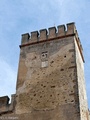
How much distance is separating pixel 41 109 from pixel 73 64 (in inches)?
96.1

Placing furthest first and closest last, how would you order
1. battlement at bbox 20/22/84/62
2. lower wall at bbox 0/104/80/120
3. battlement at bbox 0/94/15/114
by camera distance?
1. battlement at bbox 20/22/84/62
2. battlement at bbox 0/94/15/114
3. lower wall at bbox 0/104/80/120

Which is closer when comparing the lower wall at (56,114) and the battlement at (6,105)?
the lower wall at (56,114)

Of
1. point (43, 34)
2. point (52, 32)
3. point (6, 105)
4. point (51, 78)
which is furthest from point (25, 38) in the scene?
point (6, 105)

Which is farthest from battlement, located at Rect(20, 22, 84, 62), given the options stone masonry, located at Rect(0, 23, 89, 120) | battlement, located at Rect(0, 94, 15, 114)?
battlement, located at Rect(0, 94, 15, 114)

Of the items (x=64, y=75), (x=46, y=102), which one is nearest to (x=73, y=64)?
(x=64, y=75)

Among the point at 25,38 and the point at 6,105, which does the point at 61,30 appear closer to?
the point at 25,38

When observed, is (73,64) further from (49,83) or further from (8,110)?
(8,110)

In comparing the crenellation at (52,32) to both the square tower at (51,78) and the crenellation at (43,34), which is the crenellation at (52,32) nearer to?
the square tower at (51,78)

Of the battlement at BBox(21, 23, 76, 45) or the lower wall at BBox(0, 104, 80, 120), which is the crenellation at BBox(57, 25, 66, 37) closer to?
the battlement at BBox(21, 23, 76, 45)

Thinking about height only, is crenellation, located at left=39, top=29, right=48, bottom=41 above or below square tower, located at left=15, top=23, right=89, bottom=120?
above

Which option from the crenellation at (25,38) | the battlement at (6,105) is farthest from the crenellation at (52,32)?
the battlement at (6,105)

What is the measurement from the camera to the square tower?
10297 millimetres

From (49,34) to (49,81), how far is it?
286 cm

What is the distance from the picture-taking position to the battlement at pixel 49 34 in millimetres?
12677
